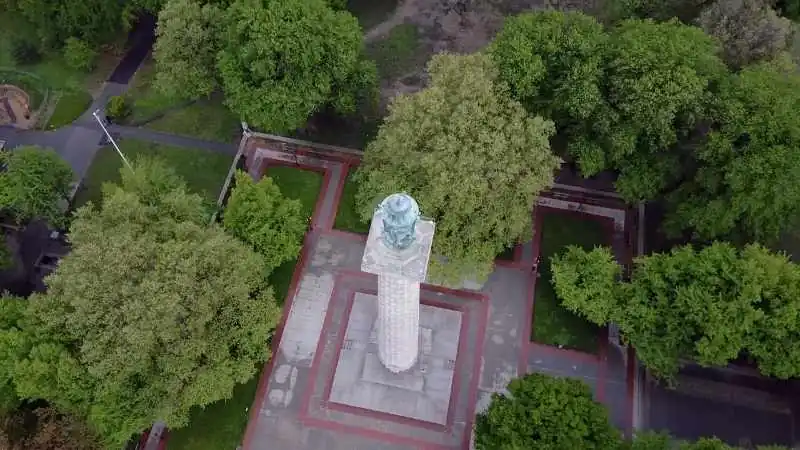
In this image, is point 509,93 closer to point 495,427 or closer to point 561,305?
point 561,305

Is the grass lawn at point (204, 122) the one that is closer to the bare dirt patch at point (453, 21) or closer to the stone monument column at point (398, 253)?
the bare dirt patch at point (453, 21)

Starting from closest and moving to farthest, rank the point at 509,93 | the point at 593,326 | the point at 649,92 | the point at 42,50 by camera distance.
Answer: the point at 649,92
the point at 509,93
the point at 593,326
the point at 42,50

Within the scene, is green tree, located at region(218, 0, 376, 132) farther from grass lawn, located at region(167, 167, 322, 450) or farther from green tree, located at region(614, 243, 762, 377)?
green tree, located at region(614, 243, 762, 377)

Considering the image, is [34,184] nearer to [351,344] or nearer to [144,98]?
[144,98]

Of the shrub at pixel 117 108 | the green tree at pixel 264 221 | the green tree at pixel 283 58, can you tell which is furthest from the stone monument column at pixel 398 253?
the shrub at pixel 117 108

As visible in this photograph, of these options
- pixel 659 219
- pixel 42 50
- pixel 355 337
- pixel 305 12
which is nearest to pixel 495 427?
pixel 355 337

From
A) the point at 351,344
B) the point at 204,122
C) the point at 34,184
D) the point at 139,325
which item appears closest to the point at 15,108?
the point at 34,184

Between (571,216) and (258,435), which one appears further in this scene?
(571,216)
